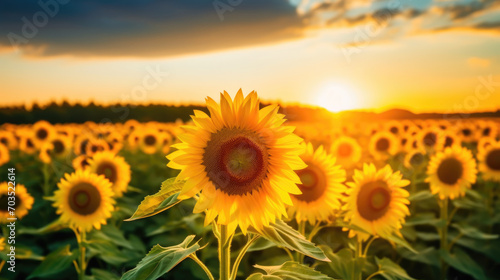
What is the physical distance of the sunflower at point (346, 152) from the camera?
935 centimetres

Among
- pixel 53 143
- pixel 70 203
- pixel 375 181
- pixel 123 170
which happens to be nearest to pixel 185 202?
pixel 123 170

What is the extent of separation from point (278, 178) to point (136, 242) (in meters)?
3.28

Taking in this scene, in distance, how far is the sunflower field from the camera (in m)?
2.36

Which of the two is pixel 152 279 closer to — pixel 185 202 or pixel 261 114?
pixel 261 114

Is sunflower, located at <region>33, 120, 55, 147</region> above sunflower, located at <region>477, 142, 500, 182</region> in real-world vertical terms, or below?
above

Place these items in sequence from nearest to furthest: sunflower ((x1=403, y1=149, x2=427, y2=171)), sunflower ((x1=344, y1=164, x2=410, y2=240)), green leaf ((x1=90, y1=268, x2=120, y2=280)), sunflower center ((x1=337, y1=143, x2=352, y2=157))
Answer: sunflower ((x1=344, y1=164, x2=410, y2=240))
green leaf ((x1=90, y1=268, x2=120, y2=280))
sunflower ((x1=403, y1=149, x2=427, y2=171))
sunflower center ((x1=337, y1=143, x2=352, y2=157))

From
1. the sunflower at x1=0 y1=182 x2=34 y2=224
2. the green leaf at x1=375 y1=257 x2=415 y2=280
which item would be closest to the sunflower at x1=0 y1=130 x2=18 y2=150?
the sunflower at x1=0 y1=182 x2=34 y2=224

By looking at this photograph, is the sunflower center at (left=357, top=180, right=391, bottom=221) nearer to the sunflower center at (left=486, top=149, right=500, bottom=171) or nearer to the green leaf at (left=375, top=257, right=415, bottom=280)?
the green leaf at (left=375, top=257, right=415, bottom=280)

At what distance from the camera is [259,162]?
2.45 m

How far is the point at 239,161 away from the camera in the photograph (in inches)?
96.0

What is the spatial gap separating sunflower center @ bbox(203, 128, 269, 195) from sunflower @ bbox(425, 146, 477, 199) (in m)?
4.07

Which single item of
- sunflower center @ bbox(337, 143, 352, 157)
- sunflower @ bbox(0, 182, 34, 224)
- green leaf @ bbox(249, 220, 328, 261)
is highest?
sunflower center @ bbox(337, 143, 352, 157)

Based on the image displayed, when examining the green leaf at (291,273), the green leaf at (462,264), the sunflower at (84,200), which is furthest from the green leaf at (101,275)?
the green leaf at (462,264)

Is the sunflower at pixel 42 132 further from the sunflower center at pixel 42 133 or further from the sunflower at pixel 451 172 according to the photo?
the sunflower at pixel 451 172
